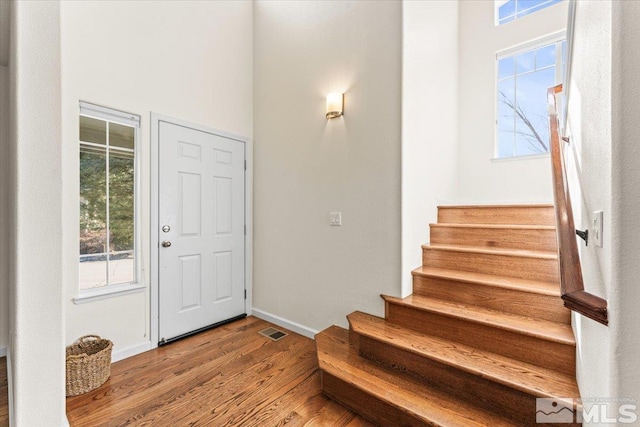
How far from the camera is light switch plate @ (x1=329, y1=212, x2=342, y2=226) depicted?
8.38 ft

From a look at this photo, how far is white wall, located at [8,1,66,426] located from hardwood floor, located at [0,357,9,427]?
1.75 feet

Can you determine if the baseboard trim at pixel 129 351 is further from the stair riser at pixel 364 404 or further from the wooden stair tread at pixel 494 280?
the wooden stair tread at pixel 494 280

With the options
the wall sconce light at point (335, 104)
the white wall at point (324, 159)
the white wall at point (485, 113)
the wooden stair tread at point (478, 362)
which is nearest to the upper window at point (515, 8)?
the white wall at point (485, 113)

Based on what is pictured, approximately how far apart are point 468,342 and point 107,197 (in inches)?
113

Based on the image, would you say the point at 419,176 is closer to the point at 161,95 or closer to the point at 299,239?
the point at 299,239

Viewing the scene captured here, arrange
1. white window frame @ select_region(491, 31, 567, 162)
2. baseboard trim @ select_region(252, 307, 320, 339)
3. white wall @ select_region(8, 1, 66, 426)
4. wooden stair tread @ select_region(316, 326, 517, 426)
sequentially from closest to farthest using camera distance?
1. white wall @ select_region(8, 1, 66, 426)
2. wooden stair tread @ select_region(316, 326, 517, 426)
3. baseboard trim @ select_region(252, 307, 320, 339)
4. white window frame @ select_region(491, 31, 567, 162)

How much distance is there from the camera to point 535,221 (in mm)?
2514

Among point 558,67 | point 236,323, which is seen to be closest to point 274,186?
point 236,323

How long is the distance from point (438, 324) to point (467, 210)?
135cm

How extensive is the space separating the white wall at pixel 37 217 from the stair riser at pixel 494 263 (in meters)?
2.50

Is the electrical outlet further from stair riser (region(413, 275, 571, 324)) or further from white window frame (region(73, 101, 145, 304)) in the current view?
white window frame (region(73, 101, 145, 304))

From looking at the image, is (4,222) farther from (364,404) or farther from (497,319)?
(497,319)

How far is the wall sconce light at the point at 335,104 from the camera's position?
250cm

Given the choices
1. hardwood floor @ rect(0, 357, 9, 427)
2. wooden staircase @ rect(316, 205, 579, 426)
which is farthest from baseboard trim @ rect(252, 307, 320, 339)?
hardwood floor @ rect(0, 357, 9, 427)
